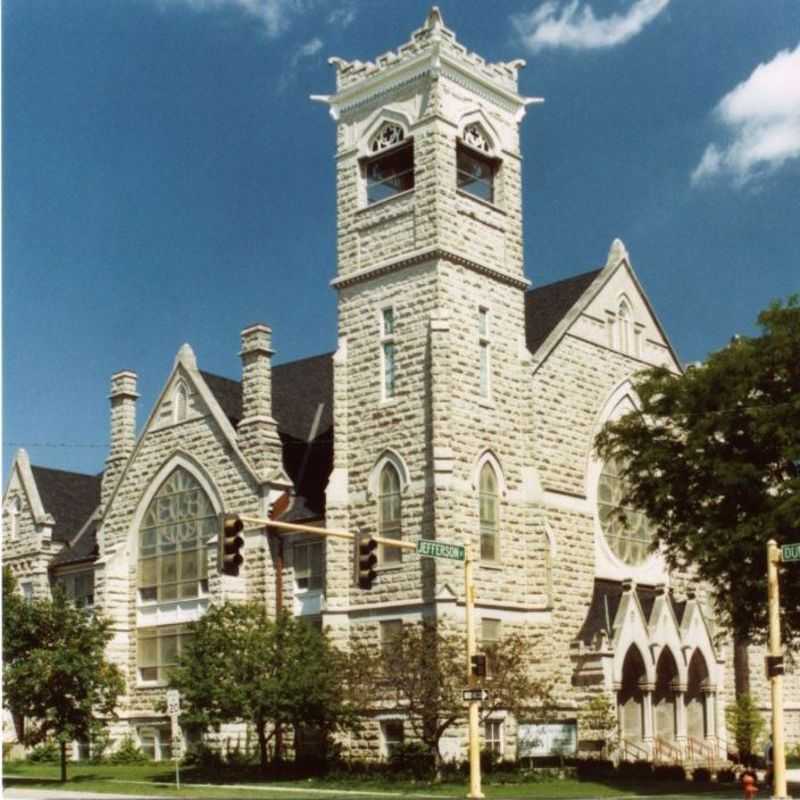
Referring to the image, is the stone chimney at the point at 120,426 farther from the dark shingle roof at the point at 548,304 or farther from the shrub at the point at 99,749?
the dark shingle roof at the point at 548,304

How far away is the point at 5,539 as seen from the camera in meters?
57.7

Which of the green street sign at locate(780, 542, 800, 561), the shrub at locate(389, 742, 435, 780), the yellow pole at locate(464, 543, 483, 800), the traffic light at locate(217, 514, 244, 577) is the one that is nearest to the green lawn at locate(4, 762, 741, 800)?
the shrub at locate(389, 742, 435, 780)

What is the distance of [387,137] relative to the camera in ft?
148

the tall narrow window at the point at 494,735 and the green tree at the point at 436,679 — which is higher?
the green tree at the point at 436,679

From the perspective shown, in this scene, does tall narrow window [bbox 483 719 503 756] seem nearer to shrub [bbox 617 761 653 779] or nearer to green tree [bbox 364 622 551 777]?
green tree [bbox 364 622 551 777]

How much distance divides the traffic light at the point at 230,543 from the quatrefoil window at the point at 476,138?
77.0 ft

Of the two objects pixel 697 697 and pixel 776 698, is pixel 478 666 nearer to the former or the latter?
pixel 776 698

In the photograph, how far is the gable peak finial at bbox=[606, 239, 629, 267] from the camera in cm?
5081

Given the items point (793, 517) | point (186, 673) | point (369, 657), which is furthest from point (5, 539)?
point (793, 517)

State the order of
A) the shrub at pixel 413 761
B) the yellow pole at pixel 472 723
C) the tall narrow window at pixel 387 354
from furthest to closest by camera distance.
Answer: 1. the tall narrow window at pixel 387 354
2. the shrub at pixel 413 761
3. the yellow pole at pixel 472 723

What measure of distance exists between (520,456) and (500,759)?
9699mm

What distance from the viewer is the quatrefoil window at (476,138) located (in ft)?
147

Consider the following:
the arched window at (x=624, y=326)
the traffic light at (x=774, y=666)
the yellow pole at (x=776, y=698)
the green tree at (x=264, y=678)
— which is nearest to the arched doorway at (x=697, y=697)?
the arched window at (x=624, y=326)

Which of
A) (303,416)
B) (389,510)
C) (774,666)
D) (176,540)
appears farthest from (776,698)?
(176,540)
